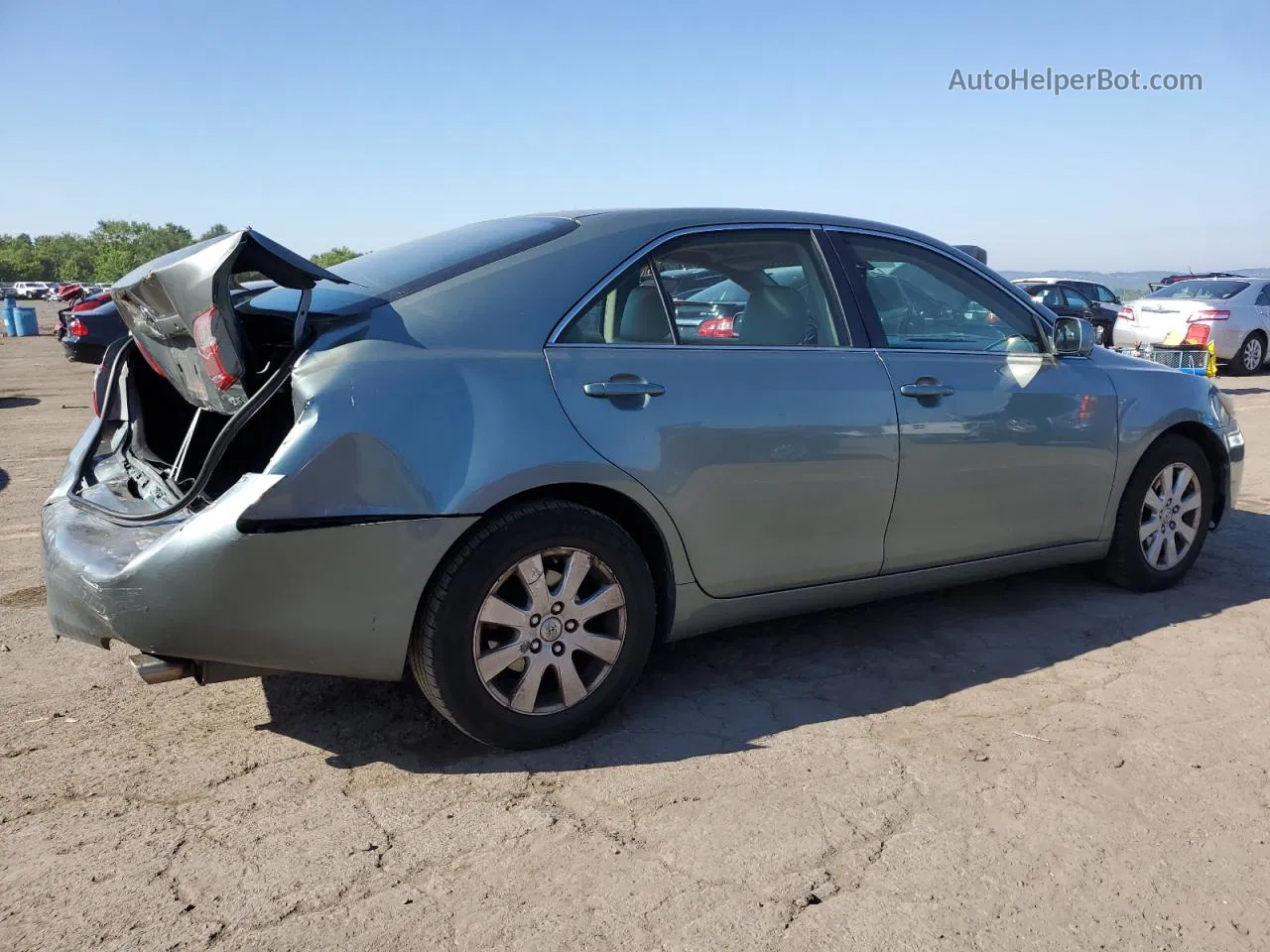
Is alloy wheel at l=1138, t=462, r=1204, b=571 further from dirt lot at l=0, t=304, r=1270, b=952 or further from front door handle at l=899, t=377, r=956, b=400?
front door handle at l=899, t=377, r=956, b=400

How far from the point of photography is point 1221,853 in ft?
8.85

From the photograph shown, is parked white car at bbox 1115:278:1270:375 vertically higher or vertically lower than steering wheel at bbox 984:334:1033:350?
lower

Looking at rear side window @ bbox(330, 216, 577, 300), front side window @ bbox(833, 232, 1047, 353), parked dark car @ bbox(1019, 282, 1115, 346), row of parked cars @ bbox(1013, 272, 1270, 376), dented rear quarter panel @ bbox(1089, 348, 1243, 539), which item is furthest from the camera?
parked dark car @ bbox(1019, 282, 1115, 346)

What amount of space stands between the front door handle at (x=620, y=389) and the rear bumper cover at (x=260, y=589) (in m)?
0.56

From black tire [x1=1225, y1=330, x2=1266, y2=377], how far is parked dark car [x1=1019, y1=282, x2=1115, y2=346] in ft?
8.07

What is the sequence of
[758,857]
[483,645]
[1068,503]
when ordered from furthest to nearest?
1. [1068,503]
2. [483,645]
3. [758,857]

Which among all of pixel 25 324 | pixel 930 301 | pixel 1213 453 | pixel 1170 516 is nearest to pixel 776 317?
pixel 930 301

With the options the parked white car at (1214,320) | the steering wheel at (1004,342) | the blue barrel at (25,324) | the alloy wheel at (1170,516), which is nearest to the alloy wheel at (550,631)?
the steering wheel at (1004,342)

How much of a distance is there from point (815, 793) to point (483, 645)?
1.01 m

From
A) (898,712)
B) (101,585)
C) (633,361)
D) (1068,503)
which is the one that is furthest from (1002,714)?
(101,585)

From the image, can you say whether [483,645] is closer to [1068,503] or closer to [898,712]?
[898,712]

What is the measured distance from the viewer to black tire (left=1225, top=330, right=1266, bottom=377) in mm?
17109

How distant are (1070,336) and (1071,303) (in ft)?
56.5

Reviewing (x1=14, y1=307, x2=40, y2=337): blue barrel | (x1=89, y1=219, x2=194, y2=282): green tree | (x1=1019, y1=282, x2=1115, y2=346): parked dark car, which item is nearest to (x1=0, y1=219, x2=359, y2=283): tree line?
(x1=89, y1=219, x2=194, y2=282): green tree
